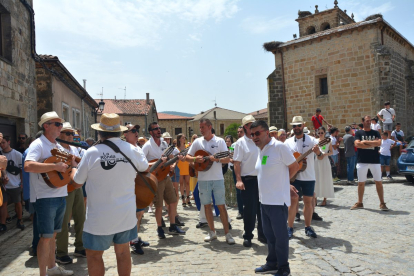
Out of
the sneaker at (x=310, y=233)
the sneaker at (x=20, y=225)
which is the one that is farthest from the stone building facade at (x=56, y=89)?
the sneaker at (x=310, y=233)

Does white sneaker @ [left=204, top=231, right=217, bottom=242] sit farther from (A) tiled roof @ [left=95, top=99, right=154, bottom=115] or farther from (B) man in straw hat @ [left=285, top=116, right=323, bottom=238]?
(A) tiled roof @ [left=95, top=99, right=154, bottom=115]

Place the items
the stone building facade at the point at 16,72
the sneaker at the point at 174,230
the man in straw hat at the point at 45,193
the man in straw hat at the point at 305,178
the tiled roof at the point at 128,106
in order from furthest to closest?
the tiled roof at the point at 128,106
the stone building facade at the point at 16,72
the sneaker at the point at 174,230
the man in straw hat at the point at 305,178
the man in straw hat at the point at 45,193

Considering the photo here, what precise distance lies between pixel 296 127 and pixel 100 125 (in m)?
3.88

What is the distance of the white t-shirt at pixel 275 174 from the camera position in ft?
13.8

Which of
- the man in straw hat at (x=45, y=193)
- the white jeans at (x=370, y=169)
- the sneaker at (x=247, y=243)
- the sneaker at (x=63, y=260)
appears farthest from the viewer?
the white jeans at (x=370, y=169)

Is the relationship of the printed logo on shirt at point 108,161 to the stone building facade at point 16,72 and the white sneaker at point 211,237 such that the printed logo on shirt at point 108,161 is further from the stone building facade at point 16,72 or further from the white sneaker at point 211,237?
the stone building facade at point 16,72

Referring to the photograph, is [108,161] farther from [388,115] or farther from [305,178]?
[388,115]

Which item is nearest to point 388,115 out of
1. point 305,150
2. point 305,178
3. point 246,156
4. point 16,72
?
point 305,150

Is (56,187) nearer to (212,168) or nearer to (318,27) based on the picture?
(212,168)

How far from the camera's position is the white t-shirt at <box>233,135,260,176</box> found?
18.5ft

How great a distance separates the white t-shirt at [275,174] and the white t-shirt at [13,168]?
5.41 m

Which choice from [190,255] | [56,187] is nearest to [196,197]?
[190,255]

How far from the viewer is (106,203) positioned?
324cm

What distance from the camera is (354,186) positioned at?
11328 mm
